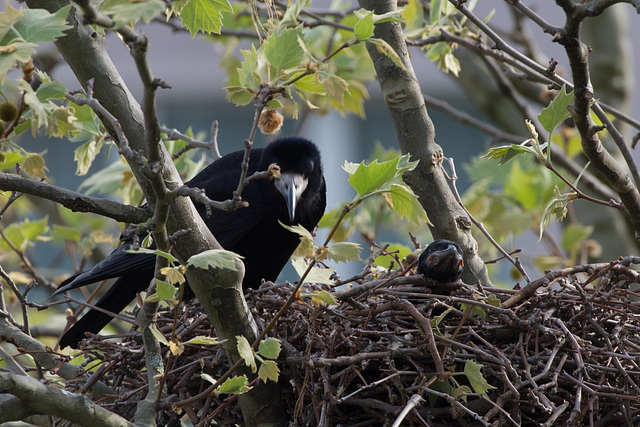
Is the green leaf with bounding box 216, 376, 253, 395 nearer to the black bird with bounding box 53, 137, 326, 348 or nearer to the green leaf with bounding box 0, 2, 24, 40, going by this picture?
the green leaf with bounding box 0, 2, 24, 40

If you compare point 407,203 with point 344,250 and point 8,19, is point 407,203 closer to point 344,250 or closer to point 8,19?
point 344,250

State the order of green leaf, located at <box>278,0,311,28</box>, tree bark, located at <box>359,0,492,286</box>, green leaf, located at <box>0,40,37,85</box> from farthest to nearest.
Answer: tree bark, located at <box>359,0,492,286</box> < green leaf, located at <box>278,0,311,28</box> < green leaf, located at <box>0,40,37,85</box>

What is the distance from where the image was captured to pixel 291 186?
303cm

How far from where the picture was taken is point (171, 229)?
183cm

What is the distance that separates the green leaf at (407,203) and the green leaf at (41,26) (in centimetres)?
78

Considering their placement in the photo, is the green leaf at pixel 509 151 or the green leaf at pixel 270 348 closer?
the green leaf at pixel 270 348

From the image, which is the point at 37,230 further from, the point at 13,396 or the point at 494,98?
the point at 494,98

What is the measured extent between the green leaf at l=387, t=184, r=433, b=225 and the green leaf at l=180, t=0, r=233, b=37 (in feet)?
2.10

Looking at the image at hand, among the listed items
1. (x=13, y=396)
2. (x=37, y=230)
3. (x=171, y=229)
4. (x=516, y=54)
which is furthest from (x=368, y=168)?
(x=37, y=230)

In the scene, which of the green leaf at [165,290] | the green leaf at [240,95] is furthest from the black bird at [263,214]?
the green leaf at [165,290]

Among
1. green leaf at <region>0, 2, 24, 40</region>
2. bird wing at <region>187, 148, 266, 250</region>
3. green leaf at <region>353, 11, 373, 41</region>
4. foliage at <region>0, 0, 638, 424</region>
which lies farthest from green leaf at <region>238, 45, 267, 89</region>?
bird wing at <region>187, 148, 266, 250</region>

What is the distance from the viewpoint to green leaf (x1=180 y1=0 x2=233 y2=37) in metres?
1.87

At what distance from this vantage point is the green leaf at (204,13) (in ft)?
6.13

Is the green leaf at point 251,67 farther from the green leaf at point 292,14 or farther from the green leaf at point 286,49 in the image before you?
the green leaf at point 286,49
